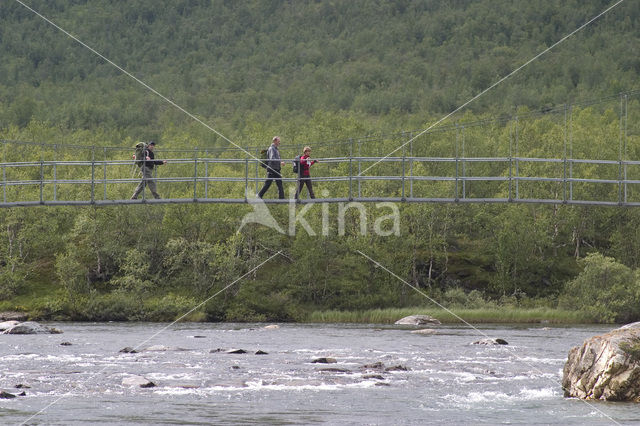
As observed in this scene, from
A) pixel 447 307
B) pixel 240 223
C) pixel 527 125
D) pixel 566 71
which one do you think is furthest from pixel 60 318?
pixel 566 71

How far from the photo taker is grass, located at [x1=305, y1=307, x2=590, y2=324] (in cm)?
5609

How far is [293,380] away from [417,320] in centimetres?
2605

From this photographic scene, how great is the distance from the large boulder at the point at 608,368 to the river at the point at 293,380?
61 centimetres

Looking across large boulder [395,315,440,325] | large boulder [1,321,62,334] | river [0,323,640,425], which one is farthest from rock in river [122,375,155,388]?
large boulder [395,315,440,325]

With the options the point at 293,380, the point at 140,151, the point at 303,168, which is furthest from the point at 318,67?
the point at 293,380

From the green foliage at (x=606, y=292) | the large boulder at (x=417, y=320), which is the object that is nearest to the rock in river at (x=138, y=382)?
the large boulder at (x=417, y=320)

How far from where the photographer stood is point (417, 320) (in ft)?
178

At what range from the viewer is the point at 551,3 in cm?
18650

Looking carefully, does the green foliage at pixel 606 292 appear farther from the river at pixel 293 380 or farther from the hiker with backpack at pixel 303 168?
the hiker with backpack at pixel 303 168

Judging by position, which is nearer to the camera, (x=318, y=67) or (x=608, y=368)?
(x=608, y=368)

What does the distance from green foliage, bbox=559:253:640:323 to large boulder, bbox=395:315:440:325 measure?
8769mm

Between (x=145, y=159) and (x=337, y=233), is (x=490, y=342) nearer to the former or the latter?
(x=145, y=159)

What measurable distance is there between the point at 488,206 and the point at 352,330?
25636mm

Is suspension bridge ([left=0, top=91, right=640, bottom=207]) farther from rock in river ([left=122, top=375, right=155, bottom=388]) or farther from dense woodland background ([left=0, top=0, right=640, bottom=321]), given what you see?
rock in river ([left=122, top=375, right=155, bottom=388])
